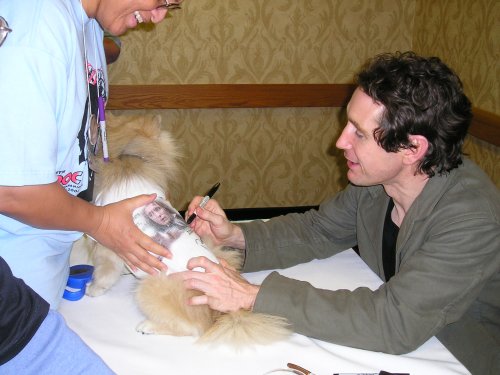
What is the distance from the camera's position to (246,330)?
1.12 meters

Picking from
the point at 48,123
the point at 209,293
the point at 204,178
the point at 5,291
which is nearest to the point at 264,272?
the point at 209,293

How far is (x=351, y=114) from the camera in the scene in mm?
1405

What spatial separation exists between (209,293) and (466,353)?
2.21 feet

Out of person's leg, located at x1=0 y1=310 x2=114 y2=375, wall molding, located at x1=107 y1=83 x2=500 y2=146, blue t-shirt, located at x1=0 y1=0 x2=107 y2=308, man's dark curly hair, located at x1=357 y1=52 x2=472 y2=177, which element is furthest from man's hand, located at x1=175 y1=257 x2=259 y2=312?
wall molding, located at x1=107 y1=83 x2=500 y2=146

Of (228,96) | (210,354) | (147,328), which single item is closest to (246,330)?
(210,354)

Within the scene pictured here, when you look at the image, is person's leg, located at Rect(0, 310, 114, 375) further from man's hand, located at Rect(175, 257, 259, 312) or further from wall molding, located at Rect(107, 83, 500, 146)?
wall molding, located at Rect(107, 83, 500, 146)

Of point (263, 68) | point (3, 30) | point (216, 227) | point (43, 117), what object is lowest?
point (263, 68)

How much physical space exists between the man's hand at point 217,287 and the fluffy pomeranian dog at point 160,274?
0.8 inches

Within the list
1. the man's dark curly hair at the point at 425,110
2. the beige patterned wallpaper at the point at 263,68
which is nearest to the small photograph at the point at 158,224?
the man's dark curly hair at the point at 425,110

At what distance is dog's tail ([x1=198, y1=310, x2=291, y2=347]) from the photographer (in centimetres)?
111

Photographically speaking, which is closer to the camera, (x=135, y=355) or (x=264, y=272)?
(x=135, y=355)

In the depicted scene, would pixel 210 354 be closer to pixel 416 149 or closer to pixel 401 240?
pixel 401 240

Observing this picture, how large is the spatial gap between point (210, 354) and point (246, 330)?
10 centimetres

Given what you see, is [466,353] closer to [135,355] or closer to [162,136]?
[135,355]
